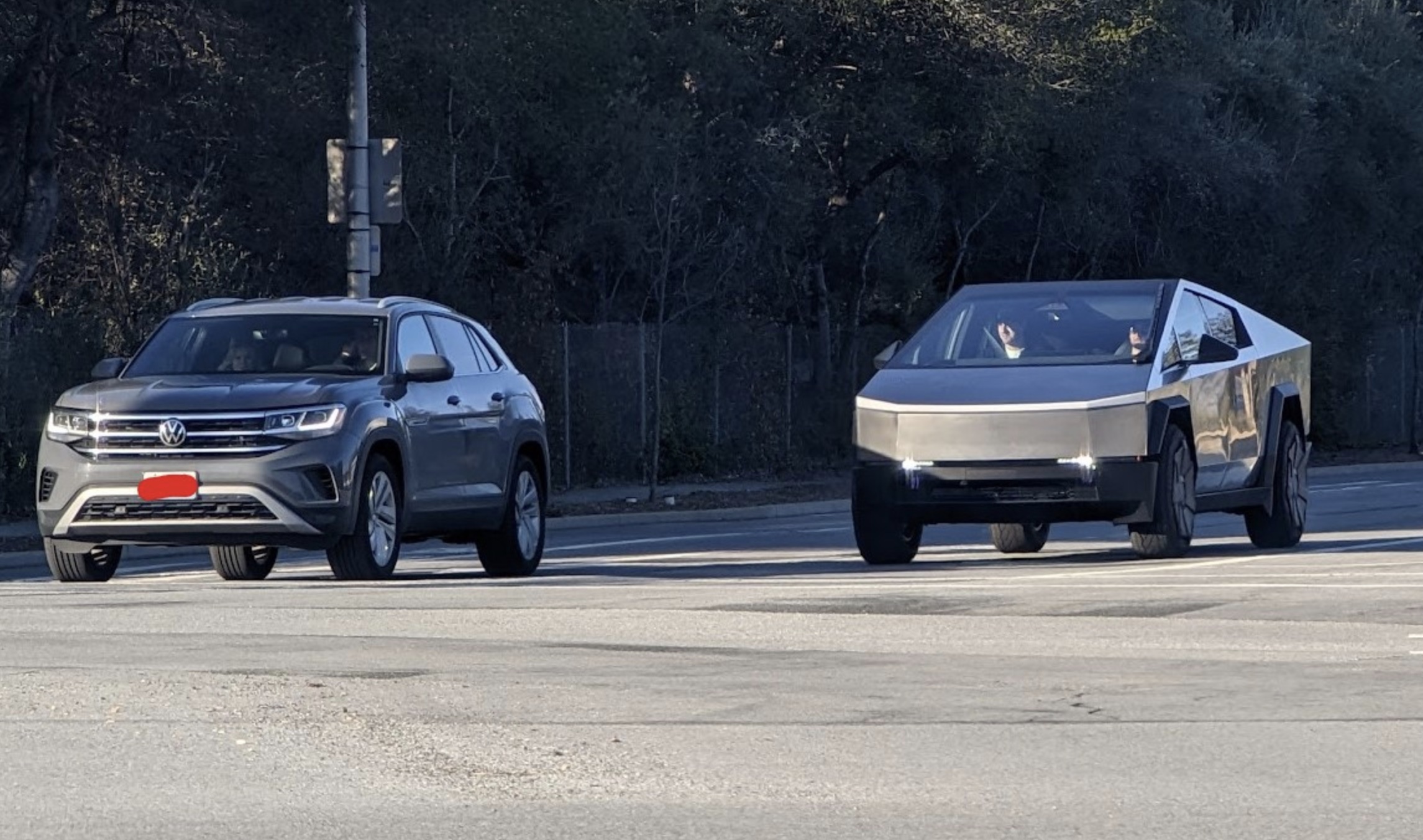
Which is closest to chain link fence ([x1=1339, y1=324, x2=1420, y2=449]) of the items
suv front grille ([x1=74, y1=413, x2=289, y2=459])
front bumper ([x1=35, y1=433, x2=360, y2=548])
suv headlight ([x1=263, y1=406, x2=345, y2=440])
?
suv headlight ([x1=263, y1=406, x2=345, y2=440])

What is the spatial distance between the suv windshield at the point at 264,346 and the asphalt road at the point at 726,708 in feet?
4.95

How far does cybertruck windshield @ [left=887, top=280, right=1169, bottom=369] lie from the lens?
16578 millimetres

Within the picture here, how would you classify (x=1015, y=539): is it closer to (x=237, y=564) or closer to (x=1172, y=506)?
(x=1172, y=506)

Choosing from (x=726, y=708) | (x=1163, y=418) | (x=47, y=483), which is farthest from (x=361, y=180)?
(x=726, y=708)

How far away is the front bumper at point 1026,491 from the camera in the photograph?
51.3 ft

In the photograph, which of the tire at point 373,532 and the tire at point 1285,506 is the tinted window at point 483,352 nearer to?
the tire at point 373,532

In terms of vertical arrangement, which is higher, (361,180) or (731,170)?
(731,170)

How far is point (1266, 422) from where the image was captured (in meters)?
18.0

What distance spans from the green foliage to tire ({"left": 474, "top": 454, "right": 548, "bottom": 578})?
8.19 m

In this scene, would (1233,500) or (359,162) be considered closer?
(1233,500)

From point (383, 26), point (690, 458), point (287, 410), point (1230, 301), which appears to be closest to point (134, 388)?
point (287, 410)

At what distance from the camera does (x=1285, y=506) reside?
18172mm

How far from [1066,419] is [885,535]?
5.04 ft

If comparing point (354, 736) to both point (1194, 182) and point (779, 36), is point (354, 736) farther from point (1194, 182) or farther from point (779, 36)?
point (1194, 182)
